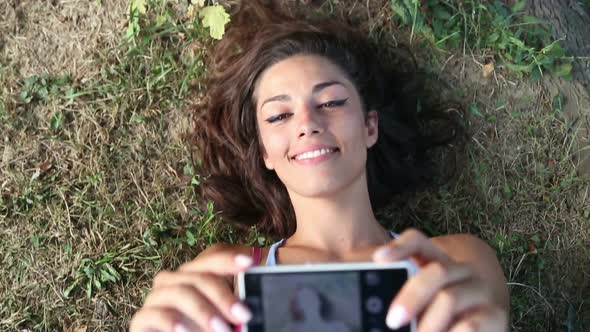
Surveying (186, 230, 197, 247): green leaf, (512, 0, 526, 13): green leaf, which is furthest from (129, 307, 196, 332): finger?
(512, 0, 526, 13): green leaf

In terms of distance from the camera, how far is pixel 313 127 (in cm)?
285

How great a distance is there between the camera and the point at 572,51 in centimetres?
374

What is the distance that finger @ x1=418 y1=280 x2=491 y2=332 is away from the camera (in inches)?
77.0

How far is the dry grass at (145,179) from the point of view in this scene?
12.2ft

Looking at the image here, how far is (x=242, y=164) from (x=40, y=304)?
1.56 meters

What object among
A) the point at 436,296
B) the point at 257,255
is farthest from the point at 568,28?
the point at 436,296

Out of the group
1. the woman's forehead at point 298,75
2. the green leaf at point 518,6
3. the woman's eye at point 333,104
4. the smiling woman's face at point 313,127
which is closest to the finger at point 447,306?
the smiling woman's face at point 313,127

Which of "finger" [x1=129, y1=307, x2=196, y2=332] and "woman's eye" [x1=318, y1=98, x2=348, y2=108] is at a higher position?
"woman's eye" [x1=318, y1=98, x2=348, y2=108]

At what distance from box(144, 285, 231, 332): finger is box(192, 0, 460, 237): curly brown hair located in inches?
56.6

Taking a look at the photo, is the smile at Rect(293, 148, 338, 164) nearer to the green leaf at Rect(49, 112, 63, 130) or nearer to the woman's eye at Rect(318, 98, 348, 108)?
the woman's eye at Rect(318, 98, 348, 108)

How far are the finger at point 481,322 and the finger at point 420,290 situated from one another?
5.5 inches

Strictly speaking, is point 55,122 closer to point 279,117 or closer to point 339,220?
point 279,117

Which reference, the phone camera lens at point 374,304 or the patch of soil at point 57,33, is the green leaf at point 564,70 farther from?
the patch of soil at point 57,33

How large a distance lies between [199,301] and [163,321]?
157 millimetres
